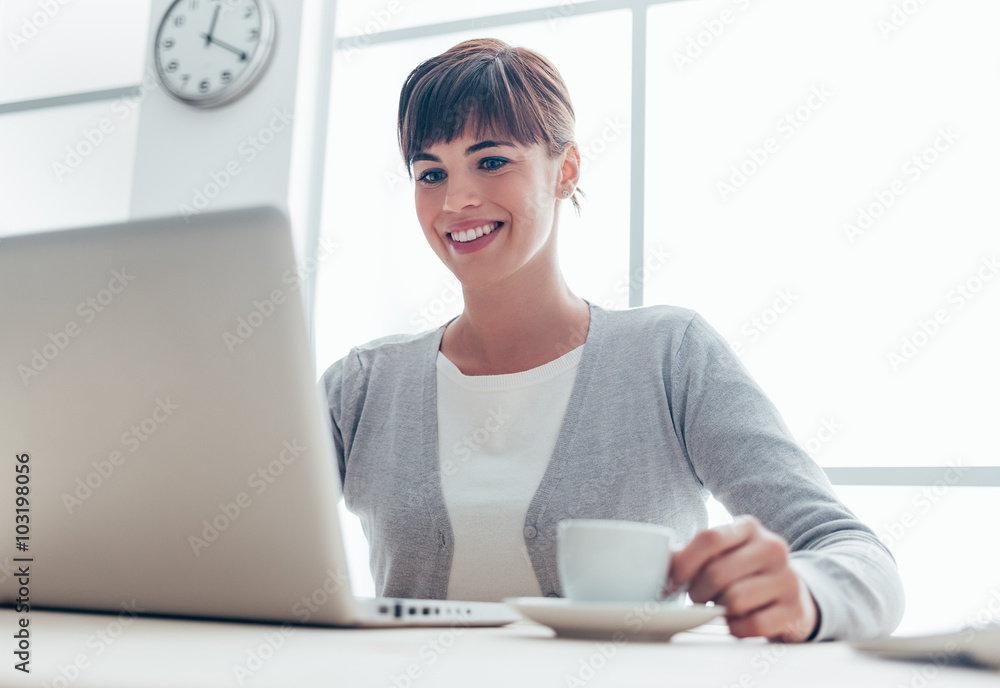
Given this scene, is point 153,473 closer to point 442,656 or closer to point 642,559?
point 442,656

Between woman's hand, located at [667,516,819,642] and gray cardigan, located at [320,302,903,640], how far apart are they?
0.28 meters

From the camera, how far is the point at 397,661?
14.9 inches

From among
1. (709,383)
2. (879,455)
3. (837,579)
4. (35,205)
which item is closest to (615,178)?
(879,455)

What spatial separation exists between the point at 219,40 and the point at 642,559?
3051 mm

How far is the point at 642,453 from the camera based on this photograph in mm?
1138

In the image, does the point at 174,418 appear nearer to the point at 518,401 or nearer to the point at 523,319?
the point at 518,401

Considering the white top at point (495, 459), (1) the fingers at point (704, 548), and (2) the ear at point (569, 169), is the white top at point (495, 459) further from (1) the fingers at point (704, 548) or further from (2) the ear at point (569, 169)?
(1) the fingers at point (704, 548)

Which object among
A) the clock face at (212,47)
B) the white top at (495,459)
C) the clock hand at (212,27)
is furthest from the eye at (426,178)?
the clock hand at (212,27)

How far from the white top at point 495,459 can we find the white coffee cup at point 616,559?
533 mm

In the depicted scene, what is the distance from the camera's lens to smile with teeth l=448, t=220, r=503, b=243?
1.31 meters

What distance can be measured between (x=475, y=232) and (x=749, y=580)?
33.7 inches

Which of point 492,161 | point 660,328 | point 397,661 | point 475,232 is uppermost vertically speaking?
point 492,161

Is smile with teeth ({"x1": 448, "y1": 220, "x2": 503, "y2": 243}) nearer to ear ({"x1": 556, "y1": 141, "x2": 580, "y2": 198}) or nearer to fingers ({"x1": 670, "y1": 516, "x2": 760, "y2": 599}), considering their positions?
ear ({"x1": 556, "y1": 141, "x2": 580, "y2": 198})

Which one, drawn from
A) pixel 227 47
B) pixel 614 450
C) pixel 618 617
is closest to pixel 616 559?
pixel 618 617
